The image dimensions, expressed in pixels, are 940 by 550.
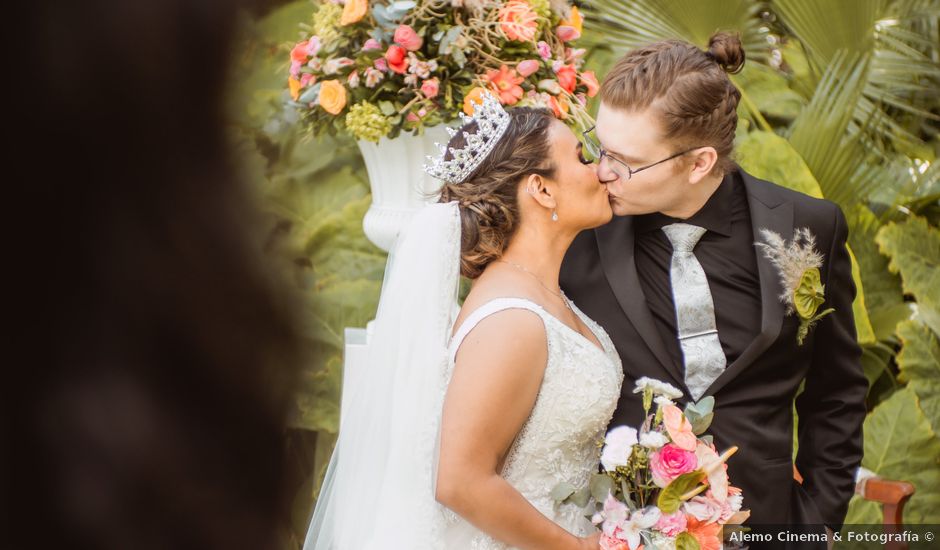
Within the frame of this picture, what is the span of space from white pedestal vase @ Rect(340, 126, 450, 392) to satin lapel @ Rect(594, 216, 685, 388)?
2.01 ft

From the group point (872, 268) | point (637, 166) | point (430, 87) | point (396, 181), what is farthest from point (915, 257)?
point (430, 87)

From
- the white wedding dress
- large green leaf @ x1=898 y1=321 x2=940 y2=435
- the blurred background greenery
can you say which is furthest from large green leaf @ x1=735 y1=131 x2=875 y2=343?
the white wedding dress

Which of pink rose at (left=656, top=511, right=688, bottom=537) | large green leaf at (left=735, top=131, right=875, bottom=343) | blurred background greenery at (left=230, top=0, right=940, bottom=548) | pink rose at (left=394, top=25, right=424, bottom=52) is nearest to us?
pink rose at (left=656, top=511, right=688, bottom=537)

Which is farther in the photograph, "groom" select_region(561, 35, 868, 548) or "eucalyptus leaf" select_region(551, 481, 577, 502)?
"groom" select_region(561, 35, 868, 548)

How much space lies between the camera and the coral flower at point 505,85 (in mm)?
2604

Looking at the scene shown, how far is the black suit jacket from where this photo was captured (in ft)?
7.41

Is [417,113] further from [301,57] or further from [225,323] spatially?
[225,323]

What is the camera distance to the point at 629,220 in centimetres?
244

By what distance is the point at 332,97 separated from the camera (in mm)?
2645

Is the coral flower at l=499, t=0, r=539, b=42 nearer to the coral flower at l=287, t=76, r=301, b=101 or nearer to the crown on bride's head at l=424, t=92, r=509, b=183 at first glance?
the crown on bride's head at l=424, t=92, r=509, b=183

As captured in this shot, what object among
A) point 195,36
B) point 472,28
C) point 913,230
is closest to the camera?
point 195,36

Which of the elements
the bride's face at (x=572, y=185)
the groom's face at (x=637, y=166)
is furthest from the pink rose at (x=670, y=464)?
the groom's face at (x=637, y=166)

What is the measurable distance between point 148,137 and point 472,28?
237cm

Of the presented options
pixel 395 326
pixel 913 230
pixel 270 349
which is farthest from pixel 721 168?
pixel 913 230
